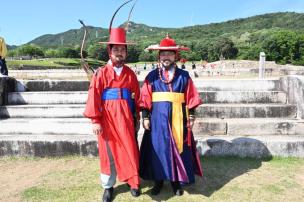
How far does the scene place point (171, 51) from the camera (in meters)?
4.04

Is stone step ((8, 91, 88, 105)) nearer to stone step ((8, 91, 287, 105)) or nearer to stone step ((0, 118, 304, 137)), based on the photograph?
stone step ((8, 91, 287, 105))

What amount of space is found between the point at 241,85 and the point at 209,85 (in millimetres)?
636

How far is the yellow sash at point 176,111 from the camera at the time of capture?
4055mm

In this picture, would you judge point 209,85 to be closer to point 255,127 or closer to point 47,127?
point 255,127

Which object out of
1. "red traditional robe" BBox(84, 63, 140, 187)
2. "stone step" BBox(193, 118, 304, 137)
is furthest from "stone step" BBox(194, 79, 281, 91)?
"red traditional robe" BBox(84, 63, 140, 187)

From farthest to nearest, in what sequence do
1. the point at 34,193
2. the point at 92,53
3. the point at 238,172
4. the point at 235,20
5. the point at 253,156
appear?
1. the point at 235,20
2. the point at 92,53
3. the point at 253,156
4. the point at 238,172
5. the point at 34,193

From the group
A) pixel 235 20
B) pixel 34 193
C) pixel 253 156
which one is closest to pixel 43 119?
pixel 34 193

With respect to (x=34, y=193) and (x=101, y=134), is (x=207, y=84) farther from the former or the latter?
(x=34, y=193)

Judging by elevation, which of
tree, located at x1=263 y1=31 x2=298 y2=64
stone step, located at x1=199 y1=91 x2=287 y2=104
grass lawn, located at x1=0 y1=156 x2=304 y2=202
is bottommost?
grass lawn, located at x1=0 y1=156 x2=304 y2=202

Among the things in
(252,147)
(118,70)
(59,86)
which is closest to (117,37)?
(118,70)

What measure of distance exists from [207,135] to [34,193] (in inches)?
110

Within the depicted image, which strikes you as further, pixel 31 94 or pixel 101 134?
pixel 31 94

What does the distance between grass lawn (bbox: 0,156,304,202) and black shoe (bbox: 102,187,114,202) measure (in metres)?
0.11

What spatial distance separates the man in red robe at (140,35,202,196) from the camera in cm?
401
